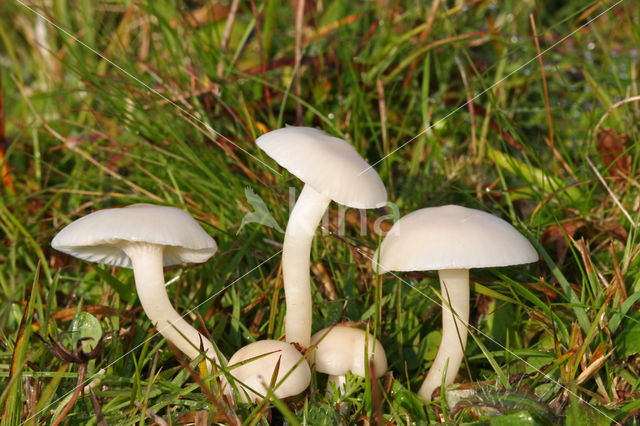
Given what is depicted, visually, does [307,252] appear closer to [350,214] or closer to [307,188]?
[307,188]

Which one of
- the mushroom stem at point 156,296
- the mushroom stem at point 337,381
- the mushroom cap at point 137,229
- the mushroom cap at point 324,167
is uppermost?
the mushroom cap at point 324,167

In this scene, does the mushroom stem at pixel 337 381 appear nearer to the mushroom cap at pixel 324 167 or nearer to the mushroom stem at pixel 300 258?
the mushroom stem at pixel 300 258

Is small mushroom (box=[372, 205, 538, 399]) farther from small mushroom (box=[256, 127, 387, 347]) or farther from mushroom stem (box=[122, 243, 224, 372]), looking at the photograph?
mushroom stem (box=[122, 243, 224, 372])

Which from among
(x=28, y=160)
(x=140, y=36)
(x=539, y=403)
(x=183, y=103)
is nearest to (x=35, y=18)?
(x=140, y=36)

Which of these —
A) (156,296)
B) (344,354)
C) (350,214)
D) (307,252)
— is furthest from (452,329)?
(156,296)

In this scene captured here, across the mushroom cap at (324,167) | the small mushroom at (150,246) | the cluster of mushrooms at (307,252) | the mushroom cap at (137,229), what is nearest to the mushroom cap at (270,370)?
the cluster of mushrooms at (307,252)

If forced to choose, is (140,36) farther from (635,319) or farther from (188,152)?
(635,319)

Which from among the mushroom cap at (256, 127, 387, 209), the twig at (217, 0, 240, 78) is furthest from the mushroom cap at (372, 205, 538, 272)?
the twig at (217, 0, 240, 78)
